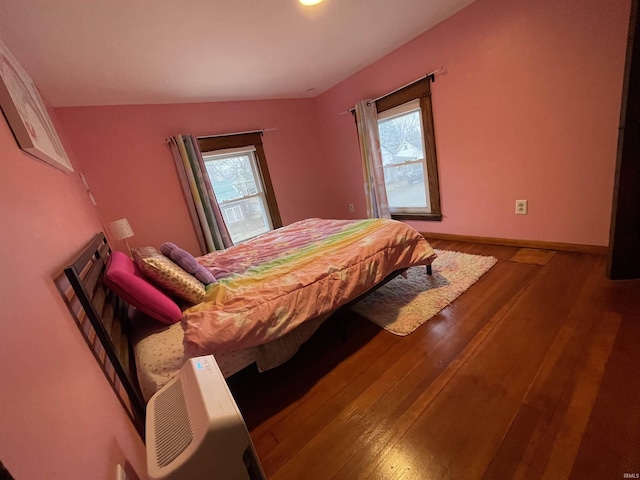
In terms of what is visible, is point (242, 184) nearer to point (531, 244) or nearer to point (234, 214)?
point (234, 214)

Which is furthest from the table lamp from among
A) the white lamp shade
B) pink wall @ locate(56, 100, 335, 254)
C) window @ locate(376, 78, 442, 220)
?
window @ locate(376, 78, 442, 220)

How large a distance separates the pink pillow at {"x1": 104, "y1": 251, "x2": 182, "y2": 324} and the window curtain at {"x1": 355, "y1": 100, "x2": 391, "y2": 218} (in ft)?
9.61

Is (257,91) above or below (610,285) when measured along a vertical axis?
above

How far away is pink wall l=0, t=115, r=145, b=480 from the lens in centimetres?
50

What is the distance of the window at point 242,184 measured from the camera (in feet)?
11.4

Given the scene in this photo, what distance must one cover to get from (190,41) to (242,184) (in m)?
1.91

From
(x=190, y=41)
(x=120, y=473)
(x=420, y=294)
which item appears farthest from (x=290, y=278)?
(x=190, y=41)

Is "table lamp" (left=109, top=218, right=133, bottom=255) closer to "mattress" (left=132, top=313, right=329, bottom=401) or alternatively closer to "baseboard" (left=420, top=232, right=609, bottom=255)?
"mattress" (left=132, top=313, right=329, bottom=401)

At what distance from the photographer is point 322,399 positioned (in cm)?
140

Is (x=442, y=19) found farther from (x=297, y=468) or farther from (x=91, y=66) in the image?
(x=297, y=468)

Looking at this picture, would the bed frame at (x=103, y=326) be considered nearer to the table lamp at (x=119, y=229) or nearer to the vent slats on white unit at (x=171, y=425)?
the vent slats on white unit at (x=171, y=425)

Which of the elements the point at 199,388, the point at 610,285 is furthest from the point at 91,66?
the point at 610,285

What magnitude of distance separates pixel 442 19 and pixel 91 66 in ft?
10.2

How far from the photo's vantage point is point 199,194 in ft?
10.4
